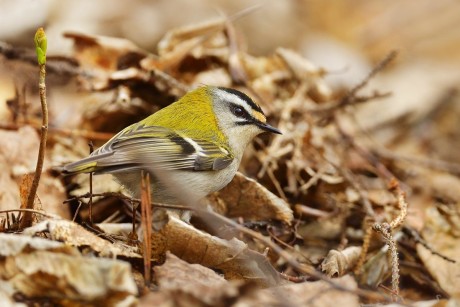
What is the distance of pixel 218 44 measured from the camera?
5852 millimetres

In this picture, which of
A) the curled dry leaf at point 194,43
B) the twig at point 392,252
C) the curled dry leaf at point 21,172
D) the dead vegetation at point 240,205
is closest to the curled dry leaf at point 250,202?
the dead vegetation at point 240,205

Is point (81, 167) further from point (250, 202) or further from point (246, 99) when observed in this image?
point (246, 99)

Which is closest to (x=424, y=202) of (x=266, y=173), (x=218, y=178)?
(x=266, y=173)

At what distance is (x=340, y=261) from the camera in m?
3.50

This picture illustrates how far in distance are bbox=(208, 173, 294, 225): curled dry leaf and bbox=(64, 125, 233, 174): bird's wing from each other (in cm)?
20

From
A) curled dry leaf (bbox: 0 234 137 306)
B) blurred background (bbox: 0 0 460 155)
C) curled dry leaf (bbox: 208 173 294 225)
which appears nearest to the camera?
curled dry leaf (bbox: 0 234 137 306)

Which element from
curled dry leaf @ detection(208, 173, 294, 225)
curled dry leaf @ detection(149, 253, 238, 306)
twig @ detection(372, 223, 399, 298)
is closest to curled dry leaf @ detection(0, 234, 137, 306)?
Answer: curled dry leaf @ detection(149, 253, 238, 306)

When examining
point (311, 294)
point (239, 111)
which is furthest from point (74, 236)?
point (239, 111)

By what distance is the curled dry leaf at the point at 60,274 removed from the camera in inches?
90.0

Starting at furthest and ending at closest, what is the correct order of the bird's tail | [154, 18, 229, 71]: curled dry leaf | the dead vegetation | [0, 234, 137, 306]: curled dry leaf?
1. [154, 18, 229, 71]: curled dry leaf
2. the bird's tail
3. the dead vegetation
4. [0, 234, 137, 306]: curled dry leaf

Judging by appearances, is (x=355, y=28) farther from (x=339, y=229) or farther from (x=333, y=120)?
(x=339, y=229)

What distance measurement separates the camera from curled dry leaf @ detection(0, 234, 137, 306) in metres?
2.29

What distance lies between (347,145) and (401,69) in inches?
130

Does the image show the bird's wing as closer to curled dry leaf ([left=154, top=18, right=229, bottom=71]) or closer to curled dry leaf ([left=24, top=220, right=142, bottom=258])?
curled dry leaf ([left=24, top=220, right=142, bottom=258])
